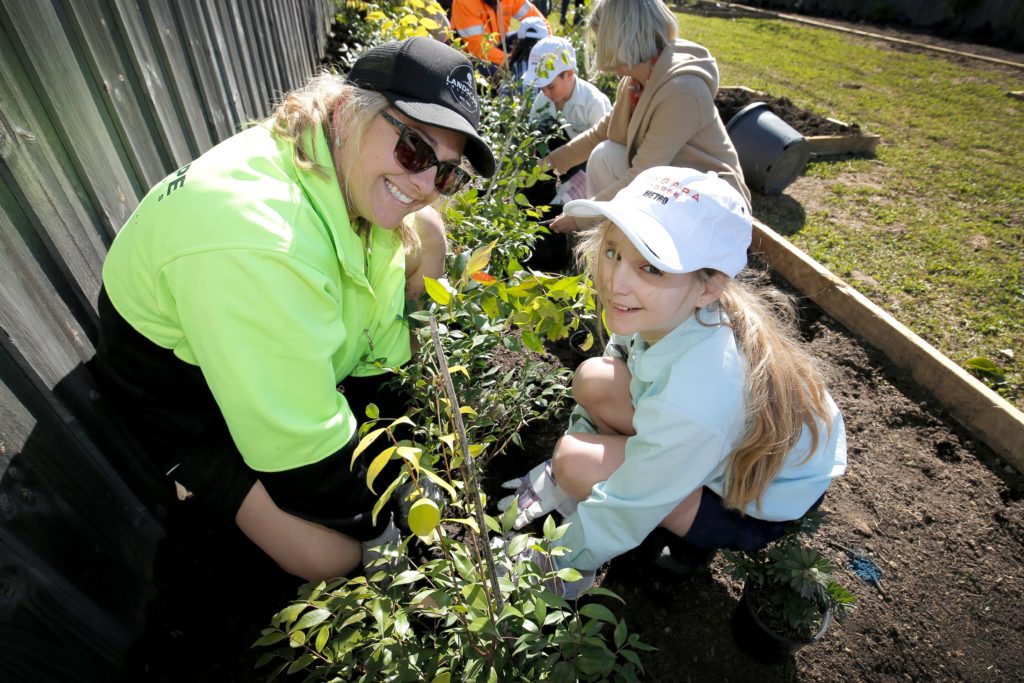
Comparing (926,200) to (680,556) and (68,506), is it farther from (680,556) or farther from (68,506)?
(68,506)

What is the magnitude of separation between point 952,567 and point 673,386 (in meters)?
1.66

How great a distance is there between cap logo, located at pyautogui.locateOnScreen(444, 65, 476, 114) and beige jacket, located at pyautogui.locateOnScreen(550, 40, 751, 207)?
180cm

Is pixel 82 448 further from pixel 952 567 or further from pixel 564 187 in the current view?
pixel 564 187

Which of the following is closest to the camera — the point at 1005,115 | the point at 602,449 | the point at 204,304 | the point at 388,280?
the point at 204,304

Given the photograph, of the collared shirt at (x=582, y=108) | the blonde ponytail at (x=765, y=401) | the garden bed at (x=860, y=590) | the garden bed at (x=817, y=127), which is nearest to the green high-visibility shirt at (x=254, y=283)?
the garden bed at (x=860, y=590)

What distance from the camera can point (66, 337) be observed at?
1.52m

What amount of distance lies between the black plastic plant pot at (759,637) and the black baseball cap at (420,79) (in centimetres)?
179

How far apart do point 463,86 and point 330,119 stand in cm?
41

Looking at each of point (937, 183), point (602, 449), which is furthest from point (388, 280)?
point (937, 183)

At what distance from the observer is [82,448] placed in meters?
1.54

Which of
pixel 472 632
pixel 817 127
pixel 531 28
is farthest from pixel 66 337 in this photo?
pixel 817 127

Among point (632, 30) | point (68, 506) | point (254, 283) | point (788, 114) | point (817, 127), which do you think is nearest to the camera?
point (254, 283)

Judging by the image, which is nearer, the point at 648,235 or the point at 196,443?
the point at 648,235

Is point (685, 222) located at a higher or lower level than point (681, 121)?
higher
